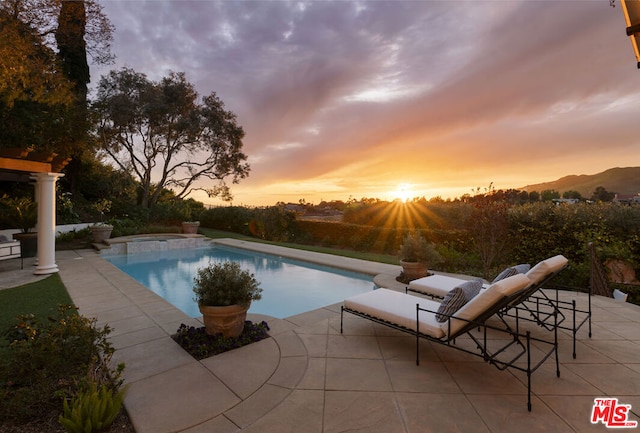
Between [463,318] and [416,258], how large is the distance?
4.56 meters

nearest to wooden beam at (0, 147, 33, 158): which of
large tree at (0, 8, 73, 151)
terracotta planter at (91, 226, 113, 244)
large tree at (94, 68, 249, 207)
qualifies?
large tree at (0, 8, 73, 151)

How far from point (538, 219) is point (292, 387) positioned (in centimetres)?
903

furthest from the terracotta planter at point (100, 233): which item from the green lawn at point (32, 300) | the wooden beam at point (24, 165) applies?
the green lawn at point (32, 300)

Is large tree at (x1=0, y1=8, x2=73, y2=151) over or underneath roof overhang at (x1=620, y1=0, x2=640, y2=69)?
over

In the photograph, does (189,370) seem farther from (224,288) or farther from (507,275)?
(507,275)

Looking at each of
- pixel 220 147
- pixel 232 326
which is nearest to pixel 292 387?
pixel 232 326

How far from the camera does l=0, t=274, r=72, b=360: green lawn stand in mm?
5270

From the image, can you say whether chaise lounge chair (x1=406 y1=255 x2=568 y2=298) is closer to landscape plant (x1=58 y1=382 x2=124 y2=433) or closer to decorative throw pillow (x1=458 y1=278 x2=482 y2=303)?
decorative throw pillow (x1=458 y1=278 x2=482 y2=303)

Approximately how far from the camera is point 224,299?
3.97 meters

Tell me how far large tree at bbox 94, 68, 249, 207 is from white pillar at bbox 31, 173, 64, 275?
13519 mm

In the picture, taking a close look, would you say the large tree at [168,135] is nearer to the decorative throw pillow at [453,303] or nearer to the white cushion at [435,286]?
the white cushion at [435,286]

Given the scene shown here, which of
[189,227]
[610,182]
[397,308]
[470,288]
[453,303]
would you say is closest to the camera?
[453,303]

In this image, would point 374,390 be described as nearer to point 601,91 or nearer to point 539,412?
point 539,412

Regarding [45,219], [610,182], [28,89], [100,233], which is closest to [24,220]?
[100,233]
